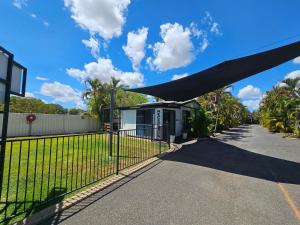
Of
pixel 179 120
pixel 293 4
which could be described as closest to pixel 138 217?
pixel 293 4

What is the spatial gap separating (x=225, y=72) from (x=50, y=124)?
1680 cm

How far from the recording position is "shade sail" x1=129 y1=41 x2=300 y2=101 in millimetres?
5703

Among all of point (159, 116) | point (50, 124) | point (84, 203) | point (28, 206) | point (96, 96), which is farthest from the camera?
point (96, 96)

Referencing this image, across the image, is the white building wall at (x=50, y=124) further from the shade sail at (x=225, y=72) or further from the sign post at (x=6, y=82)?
the sign post at (x=6, y=82)

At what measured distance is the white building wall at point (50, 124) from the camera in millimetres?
15961

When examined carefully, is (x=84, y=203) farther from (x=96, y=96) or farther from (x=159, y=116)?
(x=96, y=96)

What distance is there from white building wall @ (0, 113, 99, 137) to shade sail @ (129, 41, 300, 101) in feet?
40.7

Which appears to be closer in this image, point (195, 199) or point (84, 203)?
point (84, 203)

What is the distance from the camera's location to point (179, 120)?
1581 centimetres

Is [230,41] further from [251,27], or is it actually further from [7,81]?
[7,81]

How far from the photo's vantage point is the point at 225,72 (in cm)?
687

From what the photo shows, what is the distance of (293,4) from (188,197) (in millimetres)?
7556

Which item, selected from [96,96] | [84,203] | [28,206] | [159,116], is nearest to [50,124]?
[96,96]

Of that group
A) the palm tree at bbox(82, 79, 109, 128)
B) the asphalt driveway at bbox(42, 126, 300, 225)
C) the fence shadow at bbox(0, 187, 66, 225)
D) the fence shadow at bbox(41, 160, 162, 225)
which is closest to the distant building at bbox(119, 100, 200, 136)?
the palm tree at bbox(82, 79, 109, 128)
